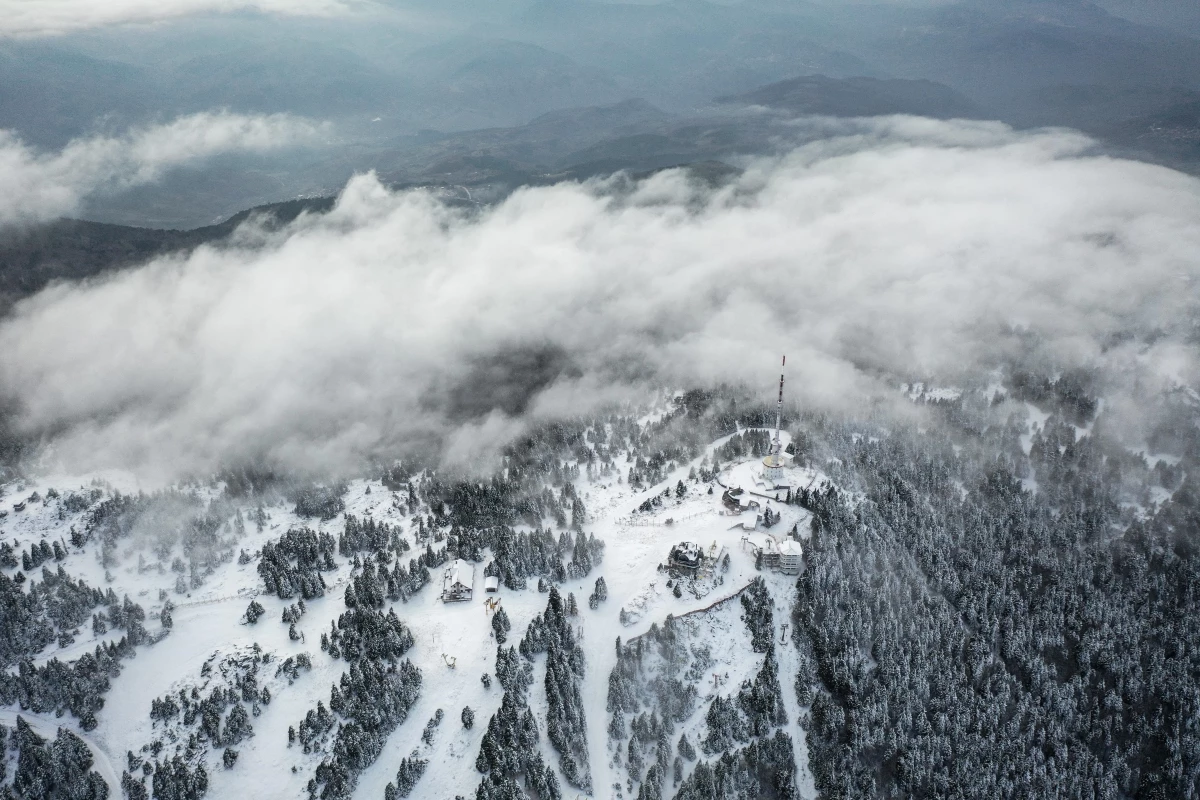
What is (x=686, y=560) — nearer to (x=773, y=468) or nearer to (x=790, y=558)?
(x=790, y=558)

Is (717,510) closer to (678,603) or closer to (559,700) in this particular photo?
(678,603)

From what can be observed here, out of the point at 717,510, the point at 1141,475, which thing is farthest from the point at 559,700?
the point at 1141,475

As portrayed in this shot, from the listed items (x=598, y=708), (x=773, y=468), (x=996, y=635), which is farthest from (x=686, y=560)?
(x=996, y=635)

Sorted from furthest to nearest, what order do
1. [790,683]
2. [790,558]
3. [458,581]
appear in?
1. [458,581]
2. [790,558]
3. [790,683]

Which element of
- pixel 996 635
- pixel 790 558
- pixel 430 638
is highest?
pixel 790 558

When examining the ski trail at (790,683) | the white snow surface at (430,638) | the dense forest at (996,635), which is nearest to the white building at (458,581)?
the white snow surface at (430,638)

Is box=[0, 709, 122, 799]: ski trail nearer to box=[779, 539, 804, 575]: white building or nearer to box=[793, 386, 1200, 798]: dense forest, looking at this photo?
box=[793, 386, 1200, 798]: dense forest

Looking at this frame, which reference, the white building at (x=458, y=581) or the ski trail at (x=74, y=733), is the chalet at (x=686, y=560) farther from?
the ski trail at (x=74, y=733)
